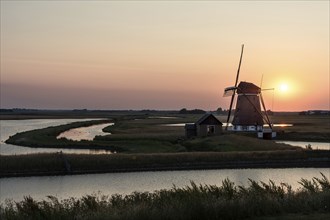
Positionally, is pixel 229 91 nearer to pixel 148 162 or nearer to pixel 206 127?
pixel 206 127

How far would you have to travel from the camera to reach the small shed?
56.1 metres

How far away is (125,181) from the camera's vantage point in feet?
89.7

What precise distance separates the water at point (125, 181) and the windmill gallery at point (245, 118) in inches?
914

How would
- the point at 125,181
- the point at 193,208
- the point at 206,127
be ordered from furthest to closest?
the point at 206,127, the point at 125,181, the point at 193,208

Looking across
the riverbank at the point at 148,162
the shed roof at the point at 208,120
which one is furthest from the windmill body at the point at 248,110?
the riverbank at the point at 148,162

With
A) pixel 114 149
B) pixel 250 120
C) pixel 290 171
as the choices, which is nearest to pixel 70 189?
pixel 290 171

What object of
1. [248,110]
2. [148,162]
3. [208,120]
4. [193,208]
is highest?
[248,110]

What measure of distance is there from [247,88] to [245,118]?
4.45 metres

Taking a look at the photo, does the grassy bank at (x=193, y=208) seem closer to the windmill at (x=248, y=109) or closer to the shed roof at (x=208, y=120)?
the shed roof at (x=208, y=120)

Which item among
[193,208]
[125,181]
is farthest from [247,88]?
[193,208]

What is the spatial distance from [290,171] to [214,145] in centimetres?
1406

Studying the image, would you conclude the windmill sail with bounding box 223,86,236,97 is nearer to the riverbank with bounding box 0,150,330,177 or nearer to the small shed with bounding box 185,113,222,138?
the small shed with bounding box 185,113,222,138

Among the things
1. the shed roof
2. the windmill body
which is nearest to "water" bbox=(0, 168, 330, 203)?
the shed roof

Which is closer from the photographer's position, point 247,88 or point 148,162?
point 148,162
